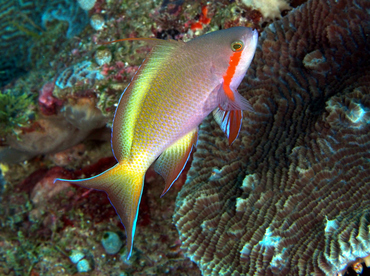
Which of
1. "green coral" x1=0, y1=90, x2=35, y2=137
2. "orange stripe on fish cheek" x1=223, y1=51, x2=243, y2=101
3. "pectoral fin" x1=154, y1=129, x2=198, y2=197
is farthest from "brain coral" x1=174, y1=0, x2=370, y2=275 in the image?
"green coral" x1=0, y1=90, x2=35, y2=137

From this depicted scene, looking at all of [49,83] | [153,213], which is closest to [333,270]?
[153,213]

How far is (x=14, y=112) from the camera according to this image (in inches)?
165

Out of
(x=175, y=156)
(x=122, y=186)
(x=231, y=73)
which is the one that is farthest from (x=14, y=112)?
(x=231, y=73)

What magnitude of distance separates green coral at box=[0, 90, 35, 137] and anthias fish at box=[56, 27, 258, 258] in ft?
9.66

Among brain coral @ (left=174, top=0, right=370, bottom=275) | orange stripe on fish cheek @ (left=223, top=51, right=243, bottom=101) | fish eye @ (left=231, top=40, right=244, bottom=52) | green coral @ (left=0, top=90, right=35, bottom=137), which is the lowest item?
green coral @ (left=0, top=90, right=35, bottom=137)

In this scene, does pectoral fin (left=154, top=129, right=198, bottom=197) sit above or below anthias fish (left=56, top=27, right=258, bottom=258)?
below

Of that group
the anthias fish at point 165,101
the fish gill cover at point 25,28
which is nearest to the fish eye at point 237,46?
the anthias fish at point 165,101

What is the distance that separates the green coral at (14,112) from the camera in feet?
13.5

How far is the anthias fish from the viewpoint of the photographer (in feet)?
6.25

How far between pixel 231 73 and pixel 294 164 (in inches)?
39.6

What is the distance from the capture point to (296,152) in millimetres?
2395

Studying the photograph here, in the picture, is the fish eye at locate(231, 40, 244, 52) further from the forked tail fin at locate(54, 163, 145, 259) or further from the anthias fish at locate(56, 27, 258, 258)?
the forked tail fin at locate(54, 163, 145, 259)

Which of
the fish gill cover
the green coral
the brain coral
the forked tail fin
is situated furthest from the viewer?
the fish gill cover

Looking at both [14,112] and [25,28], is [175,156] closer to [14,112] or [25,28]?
[14,112]
